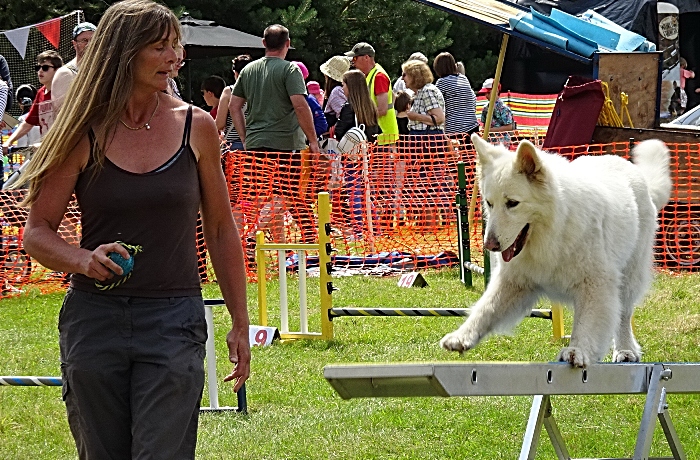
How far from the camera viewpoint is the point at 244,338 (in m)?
3.26

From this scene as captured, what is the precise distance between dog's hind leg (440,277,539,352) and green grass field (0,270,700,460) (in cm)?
90

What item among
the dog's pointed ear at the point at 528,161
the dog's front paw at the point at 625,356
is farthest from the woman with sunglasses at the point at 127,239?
the dog's front paw at the point at 625,356

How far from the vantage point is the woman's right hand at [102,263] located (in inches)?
110

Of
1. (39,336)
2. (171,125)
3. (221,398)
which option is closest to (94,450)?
(171,125)

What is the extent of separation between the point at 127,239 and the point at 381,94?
909cm

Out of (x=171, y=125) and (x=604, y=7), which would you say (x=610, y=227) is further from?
(x=604, y=7)

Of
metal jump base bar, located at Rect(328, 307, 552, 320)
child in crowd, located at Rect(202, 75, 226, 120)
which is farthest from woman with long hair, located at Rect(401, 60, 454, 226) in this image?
metal jump base bar, located at Rect(328, 307, 552, 320)

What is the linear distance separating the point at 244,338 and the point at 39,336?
479 cm

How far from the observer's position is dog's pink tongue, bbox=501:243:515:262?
14.2 feet

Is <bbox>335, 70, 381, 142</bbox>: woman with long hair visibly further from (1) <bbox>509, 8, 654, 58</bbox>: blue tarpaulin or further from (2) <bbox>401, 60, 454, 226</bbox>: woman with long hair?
(1) <bbox>509, 8, 654, 58</bbox>: blue tarpaulin

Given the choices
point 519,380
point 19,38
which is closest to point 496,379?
point 519,380

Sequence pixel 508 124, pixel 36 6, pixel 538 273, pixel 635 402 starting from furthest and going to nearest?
pixel 36 6
pixel 508 124
pixel 635 402
pixel 538 273

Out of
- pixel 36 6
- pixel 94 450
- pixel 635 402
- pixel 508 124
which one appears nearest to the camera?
pixel 94 450

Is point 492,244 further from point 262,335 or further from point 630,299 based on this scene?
point 262,335
